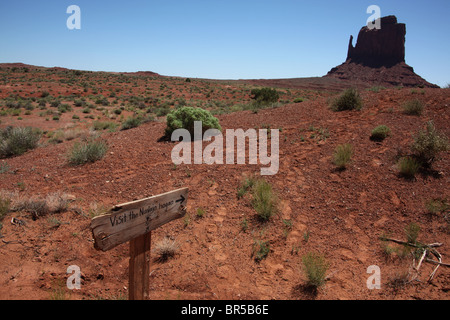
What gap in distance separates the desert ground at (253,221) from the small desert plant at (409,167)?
112 millimetres

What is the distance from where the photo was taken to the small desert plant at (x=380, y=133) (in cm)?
697

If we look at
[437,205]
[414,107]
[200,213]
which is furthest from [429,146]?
[200,213]

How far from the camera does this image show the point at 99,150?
7.71m

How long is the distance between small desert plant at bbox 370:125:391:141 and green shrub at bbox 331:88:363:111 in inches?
98.7

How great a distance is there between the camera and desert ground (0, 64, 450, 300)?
3.68 meters

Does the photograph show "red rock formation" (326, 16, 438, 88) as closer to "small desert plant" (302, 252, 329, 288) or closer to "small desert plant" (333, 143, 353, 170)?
"small desert plant" (333, 143, 353, 170)

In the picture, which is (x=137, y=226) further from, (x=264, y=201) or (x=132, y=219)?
(x=264, y=201)

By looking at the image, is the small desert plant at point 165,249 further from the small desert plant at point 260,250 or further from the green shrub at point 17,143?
the green shrub at point 17,143

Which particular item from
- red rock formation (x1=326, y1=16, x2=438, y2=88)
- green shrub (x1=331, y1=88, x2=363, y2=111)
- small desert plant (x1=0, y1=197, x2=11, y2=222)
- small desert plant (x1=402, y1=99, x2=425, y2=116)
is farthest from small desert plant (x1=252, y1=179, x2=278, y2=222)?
red rock formation (x1=326, y1=16, x2=438, y2=88)

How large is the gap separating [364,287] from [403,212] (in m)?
1.95

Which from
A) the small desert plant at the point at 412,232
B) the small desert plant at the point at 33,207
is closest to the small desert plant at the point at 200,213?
the small desert plant at the point at 33,207

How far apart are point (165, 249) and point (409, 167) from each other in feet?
15.9

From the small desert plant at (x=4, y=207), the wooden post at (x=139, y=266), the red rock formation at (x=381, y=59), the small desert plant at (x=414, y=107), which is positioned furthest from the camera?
the red rock formation at (x=381, y=59)
